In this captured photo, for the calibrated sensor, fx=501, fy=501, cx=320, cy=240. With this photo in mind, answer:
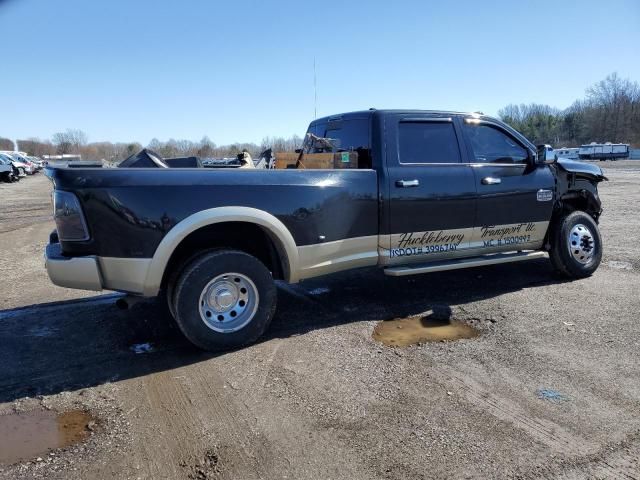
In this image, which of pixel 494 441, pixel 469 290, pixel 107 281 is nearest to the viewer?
pixel 494 441

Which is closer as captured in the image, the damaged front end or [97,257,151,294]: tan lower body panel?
[97,257,151,294]: tan lower body panel

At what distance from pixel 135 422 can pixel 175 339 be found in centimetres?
145

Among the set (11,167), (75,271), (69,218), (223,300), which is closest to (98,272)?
(75,271)

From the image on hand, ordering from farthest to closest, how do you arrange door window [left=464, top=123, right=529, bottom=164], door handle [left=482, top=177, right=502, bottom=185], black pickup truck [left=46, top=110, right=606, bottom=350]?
1. door window [left=464, top=123, right=529, bottom=164]
2. door handle [left=482, top=177, right=502, bottom=185]
3. black pickup truck [left=46, top=110, right=606, bottom=350]

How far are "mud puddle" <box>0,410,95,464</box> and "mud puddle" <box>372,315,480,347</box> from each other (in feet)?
8.25

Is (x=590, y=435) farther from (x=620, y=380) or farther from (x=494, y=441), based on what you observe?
(x=620, y=380)

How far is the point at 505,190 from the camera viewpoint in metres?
5.75

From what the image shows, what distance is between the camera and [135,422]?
321cm

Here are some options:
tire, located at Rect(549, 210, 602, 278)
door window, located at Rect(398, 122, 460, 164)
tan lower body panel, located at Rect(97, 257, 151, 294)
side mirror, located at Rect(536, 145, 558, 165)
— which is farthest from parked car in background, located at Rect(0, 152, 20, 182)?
tire, located at Rect(549, 210, 602, 278)

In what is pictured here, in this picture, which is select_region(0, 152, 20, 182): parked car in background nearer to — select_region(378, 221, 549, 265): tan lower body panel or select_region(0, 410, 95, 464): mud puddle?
select_region(378, 221, 549, 265): tan lower body panel

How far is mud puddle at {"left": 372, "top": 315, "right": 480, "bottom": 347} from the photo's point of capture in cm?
457

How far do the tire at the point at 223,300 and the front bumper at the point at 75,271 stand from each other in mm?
634

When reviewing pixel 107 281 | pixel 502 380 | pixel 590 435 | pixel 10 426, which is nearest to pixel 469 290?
pixel 502 380

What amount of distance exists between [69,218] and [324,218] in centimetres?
213
